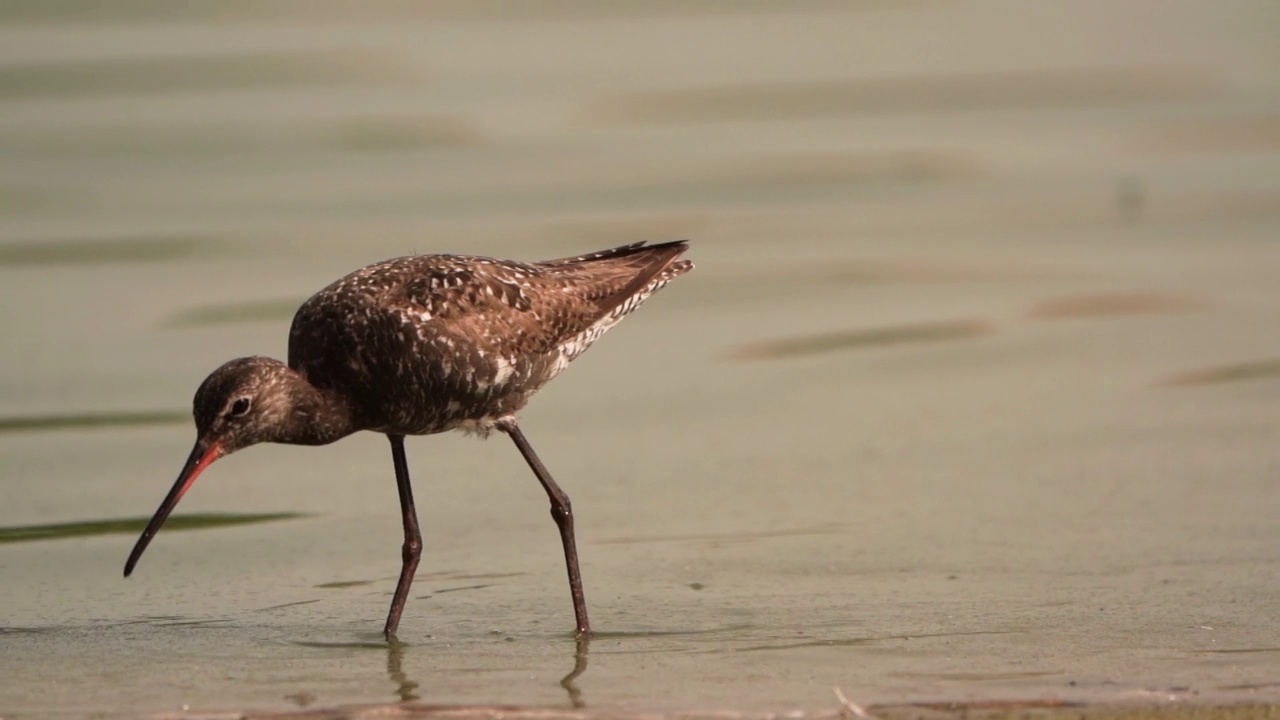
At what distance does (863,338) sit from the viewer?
1117cm

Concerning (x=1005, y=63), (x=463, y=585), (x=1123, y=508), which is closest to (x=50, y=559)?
(x=463, y=585)

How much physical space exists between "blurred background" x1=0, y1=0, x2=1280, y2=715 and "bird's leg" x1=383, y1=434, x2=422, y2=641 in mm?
118

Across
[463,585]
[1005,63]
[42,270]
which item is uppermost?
[1005,63]

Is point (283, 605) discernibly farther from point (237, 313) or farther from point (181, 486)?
point (237, 313)

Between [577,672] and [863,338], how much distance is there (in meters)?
5.25

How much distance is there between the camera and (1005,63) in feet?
53.0

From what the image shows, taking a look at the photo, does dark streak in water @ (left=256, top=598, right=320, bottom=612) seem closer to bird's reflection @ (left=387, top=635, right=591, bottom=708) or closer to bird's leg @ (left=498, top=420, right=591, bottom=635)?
bird's reflection @ (left=387, top=635, right=591, bottom=708)

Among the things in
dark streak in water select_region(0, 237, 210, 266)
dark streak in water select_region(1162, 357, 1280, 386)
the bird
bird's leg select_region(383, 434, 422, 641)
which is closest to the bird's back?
the bird

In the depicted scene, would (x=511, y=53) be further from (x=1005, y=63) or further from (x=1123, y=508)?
(x=1123, y=508)

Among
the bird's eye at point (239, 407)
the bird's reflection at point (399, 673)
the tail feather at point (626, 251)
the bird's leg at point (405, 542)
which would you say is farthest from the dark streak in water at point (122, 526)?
the bird's reflection at point (399, 673)

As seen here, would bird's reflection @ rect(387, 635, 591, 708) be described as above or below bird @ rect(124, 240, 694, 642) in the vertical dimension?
below

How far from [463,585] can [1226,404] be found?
4094 mm

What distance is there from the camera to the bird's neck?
6.91 meters

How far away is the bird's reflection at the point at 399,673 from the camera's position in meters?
5.93
